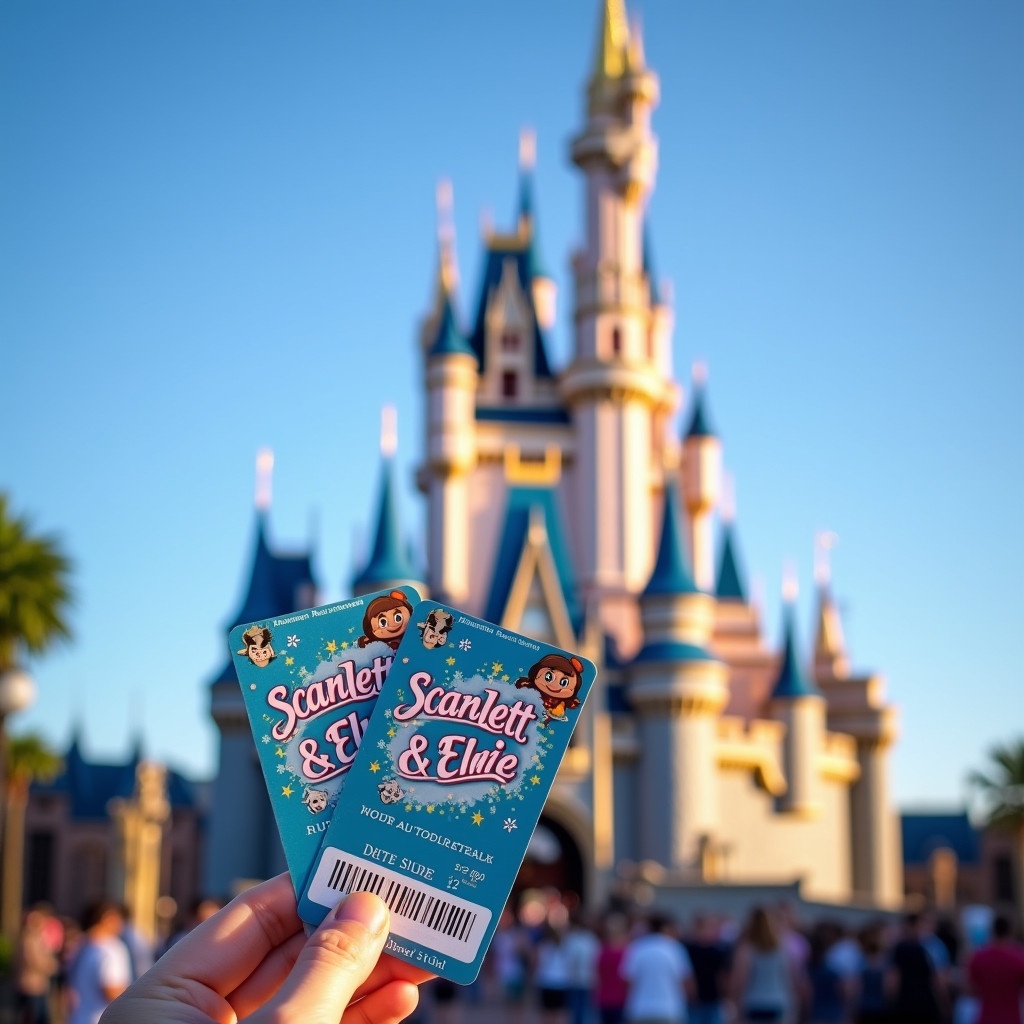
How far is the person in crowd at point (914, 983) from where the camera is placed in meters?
10.5

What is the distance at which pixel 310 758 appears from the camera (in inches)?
102

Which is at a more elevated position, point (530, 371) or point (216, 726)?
point (530, 371)

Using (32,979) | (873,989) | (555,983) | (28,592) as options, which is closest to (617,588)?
(28,592)

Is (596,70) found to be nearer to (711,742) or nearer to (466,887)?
(711,742)

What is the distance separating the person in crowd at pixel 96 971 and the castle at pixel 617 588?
27461 millimetres

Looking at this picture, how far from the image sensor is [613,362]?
144 ft

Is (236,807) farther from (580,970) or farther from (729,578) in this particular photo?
(580,970)

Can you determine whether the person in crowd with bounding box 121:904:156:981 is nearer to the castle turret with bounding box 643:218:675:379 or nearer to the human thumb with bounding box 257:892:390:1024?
the human thumb with bounding box 257:892:390:1024

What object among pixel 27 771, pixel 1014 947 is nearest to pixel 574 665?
pixel 1014 947

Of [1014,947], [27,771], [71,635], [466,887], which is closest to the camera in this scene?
[466,887]

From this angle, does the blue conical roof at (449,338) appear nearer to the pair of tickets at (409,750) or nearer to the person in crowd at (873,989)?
the person in crowd at (873,989)

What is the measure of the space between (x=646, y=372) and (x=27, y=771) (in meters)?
26.8

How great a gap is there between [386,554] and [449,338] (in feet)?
25.0

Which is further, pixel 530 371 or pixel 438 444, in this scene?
pixel 530 371
